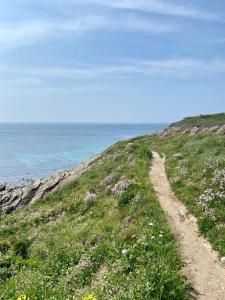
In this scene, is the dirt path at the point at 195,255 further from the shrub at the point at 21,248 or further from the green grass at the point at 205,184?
the shrub at the point at 21,248

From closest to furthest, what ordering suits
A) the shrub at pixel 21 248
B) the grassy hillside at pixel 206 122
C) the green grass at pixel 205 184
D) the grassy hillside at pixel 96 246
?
the grassy hillside at pixel 96 246 → the green grass at pixel 205 184 → the shrub at pixel 21 248 → the grassy hillside at pixel 206 122

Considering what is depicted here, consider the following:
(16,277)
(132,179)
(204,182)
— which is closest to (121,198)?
(132,179)

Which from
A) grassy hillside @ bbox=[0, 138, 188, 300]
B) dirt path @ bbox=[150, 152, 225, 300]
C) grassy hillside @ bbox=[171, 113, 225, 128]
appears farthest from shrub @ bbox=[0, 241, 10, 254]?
grassy hillside @ bbox=[171, 113, 225, 128]

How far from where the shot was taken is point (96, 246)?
20219 mm

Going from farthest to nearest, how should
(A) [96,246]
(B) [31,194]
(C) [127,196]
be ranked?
(B) [31,194] < (C) [127,196] < (A) [96,246]

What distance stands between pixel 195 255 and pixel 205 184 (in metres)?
7.92

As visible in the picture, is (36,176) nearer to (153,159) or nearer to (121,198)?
(153,159)

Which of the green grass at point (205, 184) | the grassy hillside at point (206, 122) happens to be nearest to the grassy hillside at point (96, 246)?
the green grass at point (205, 184)

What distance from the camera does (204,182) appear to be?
82.0 ft

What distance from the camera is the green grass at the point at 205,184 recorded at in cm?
1964

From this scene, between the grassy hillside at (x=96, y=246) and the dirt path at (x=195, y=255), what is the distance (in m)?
0.54

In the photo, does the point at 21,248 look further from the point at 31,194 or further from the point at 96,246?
the point at 31,194

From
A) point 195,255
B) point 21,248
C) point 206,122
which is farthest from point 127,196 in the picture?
point 206,122

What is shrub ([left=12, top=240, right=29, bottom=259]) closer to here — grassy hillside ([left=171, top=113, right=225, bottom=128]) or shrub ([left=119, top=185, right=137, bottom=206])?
shrub ([left=119, top=185, right=137, bottom=206])
